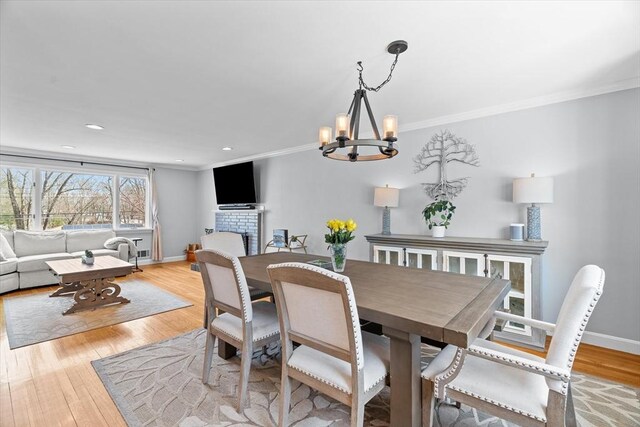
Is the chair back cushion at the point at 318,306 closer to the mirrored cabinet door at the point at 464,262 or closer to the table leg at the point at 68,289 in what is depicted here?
the mirrored cabinet door at the point at 464,262

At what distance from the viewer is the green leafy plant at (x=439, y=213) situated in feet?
10.9

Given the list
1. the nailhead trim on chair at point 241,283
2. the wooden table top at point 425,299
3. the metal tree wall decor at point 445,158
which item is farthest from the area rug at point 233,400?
the metal tree wall decor at point 445,158

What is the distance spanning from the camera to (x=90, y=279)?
372cm

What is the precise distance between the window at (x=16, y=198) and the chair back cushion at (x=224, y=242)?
496 cm

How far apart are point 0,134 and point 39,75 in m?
2.90

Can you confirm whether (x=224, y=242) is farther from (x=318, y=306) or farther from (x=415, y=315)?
(x=415, y=315)

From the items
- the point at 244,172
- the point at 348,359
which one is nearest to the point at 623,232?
the point at 348,359

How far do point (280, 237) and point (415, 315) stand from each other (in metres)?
4.12

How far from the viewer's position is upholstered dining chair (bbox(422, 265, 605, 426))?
111cm

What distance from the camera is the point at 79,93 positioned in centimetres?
272

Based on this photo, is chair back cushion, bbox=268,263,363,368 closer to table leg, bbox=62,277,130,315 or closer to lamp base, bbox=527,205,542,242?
lamp base, bbox=527,205,542,242

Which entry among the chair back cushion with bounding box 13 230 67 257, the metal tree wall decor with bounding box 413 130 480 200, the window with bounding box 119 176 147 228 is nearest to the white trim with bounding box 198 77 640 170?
the metal tree wall decor with bounding box 413 130 480 200

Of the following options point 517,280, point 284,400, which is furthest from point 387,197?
point 284,400

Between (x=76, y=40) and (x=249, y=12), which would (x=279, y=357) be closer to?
(x=249, y=12)
